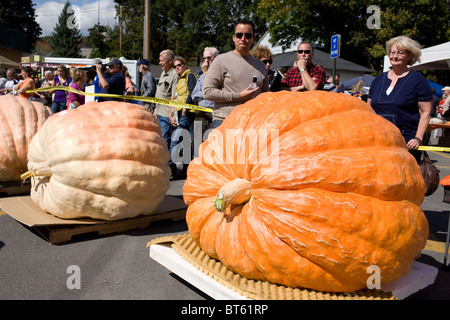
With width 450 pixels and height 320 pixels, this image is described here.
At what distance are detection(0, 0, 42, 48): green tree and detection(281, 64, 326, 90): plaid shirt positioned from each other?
59.3 metres

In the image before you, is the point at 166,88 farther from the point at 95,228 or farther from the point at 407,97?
the point at 407,97

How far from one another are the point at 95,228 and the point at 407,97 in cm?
320

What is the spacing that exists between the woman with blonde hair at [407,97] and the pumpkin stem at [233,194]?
1894 millimetres

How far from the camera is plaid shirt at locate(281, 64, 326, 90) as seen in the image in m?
4.66

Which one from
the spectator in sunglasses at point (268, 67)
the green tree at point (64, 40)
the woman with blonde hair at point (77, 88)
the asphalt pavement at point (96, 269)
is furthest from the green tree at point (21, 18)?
the asphalt pavement at point (96, 269)

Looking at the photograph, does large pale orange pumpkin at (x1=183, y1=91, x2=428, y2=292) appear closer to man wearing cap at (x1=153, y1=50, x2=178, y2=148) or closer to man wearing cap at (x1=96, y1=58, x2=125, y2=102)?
man wearing cap at (x1=153, y1=50, x2=178, y2=148)

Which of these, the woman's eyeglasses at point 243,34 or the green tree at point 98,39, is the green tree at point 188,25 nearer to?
the green tree at point 98,39

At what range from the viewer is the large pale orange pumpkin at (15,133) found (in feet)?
15.8

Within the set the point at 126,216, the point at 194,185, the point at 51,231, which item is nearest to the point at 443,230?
the point at 194,185

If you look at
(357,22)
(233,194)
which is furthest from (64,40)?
(233,194)

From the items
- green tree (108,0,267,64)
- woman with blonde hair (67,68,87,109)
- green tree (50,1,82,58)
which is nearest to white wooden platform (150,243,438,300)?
woman with blonde hair (67,68,87,109)

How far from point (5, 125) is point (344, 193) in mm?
4422

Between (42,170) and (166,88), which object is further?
(166,88)

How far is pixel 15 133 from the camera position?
16.0 ft
